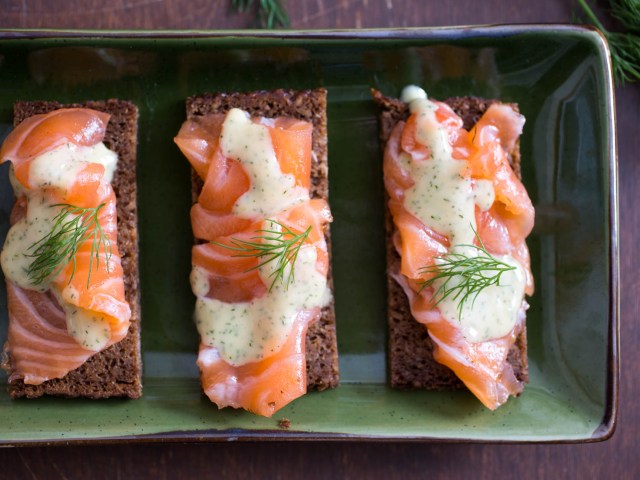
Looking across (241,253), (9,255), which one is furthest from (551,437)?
(9,255)

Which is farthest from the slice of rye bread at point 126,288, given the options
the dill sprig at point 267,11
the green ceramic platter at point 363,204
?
the dill sprig at point 267,11

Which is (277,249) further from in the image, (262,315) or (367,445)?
(367,445)

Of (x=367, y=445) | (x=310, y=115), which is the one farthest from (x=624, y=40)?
(x=367, y=445)

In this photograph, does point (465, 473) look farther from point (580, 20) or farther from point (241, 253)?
point (580, 20)

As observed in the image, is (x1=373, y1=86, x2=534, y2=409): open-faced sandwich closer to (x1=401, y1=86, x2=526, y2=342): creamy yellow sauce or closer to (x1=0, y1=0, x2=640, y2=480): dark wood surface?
(x1=401, y1=86, x2=526, y2=342): creamy yellow sauce

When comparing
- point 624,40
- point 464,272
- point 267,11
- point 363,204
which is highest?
point 267,11
